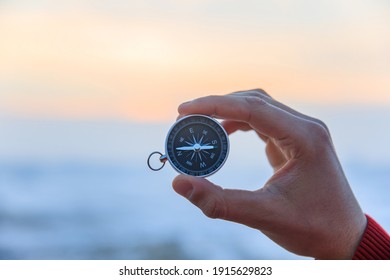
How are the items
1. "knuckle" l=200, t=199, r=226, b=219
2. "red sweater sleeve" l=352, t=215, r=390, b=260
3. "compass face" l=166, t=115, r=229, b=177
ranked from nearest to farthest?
"knuckle" l=200, t=199, r=226, b=219, "red sweater sleeve" l=352, t=215, r=390, b=260, "compass face" l=166, t=115, r=229, b=177

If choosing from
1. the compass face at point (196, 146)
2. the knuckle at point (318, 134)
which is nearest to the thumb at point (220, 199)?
the compass face at point (196, 146)

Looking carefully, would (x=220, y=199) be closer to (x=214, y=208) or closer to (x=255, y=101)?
(x=214, y=208)

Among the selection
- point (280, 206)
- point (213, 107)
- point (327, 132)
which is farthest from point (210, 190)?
point (327, 132)

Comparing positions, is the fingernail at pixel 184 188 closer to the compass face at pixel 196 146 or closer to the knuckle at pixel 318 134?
the compass face at pixel 196 146

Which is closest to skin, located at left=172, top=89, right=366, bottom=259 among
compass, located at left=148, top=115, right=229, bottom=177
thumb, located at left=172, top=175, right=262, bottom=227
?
thumb, located at left=172, top=175, right=262, bottom=227

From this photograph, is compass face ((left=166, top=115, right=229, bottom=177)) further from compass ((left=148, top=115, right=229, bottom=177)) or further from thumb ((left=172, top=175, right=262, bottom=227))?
thumb ((left=172, top=175, right=262, bottom=227))

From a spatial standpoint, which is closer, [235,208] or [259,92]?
[235,208]

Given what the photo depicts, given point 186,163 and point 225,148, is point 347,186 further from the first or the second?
point 186,163
